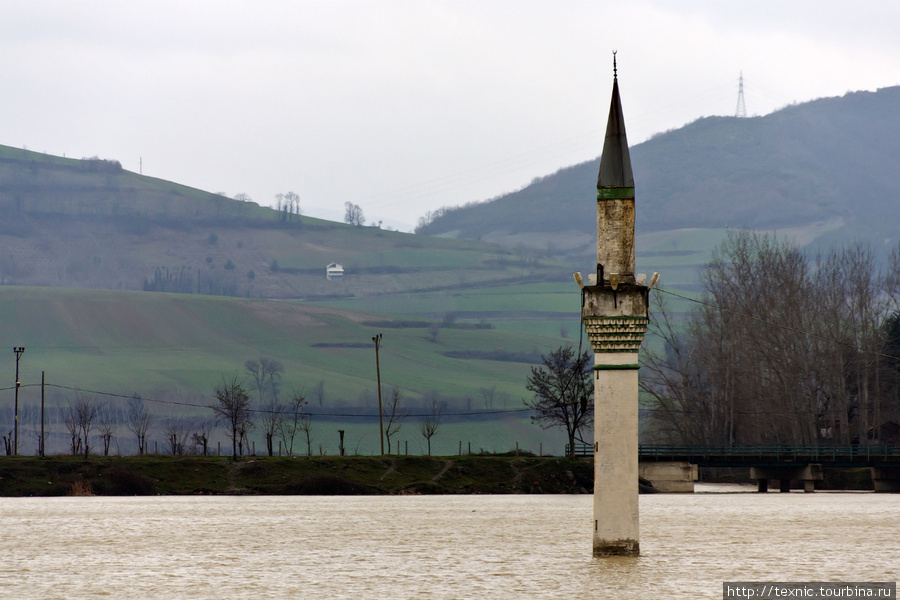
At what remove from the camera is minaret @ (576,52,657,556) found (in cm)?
3078

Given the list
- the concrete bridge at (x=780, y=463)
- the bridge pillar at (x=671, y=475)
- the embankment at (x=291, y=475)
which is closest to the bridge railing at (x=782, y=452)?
the concrete bridge at (x=780, y=463)

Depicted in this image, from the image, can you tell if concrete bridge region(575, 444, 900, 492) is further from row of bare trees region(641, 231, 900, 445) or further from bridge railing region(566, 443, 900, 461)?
row of bare trees region(641, 231, 900, 445)

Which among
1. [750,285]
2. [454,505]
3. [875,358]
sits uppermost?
[750,285]

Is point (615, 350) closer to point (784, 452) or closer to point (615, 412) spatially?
point (615, 412)

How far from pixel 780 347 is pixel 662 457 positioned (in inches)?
719

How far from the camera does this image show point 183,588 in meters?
29.0

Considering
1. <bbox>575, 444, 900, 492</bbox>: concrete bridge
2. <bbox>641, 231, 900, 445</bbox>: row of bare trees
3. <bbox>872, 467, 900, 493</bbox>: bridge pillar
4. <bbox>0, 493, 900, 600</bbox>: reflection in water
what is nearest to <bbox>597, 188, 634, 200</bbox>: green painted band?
<bbox>0, 493, 900, 600</bbox>: reflection in water

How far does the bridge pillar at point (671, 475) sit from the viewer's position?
355 ft

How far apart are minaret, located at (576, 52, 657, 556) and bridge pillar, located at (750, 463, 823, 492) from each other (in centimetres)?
8158

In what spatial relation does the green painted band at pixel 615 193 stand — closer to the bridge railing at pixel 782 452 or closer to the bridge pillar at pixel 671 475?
the bridge railing at pixel 782 452

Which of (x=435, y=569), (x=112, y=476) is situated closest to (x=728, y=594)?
(x=435, y=569)

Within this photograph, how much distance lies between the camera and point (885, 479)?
10875 centimetres

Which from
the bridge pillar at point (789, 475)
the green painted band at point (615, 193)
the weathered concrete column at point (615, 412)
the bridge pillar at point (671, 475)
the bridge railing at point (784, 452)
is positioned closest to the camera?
the weathered concrete column at point (615, 412)

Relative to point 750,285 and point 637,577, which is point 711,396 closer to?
point 750,285
